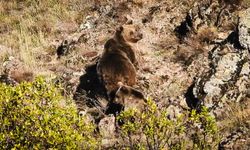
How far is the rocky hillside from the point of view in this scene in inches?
476

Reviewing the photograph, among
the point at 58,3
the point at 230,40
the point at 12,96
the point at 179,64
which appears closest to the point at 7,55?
the point at 58,3

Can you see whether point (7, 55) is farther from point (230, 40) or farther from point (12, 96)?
point (12, 96)

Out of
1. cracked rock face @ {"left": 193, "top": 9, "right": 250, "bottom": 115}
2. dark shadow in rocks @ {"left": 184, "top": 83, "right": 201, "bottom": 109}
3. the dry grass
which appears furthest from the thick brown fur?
the dry grass

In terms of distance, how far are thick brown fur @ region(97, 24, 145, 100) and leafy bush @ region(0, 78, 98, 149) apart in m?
4.75

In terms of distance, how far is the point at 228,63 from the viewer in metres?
12.6

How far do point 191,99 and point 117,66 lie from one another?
2330 mm

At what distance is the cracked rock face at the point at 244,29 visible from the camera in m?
12.9

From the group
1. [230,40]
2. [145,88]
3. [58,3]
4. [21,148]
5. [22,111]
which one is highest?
[58,3]

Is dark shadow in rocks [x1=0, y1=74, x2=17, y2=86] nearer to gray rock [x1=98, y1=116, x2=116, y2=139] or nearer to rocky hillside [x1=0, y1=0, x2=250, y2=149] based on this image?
rocky hillside [x1=0, y1=0, x2=250, y2=149]

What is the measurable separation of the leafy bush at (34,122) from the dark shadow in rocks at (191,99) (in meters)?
4.69

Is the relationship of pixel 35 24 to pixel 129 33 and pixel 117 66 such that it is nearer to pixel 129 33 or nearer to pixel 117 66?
pixel 129 33

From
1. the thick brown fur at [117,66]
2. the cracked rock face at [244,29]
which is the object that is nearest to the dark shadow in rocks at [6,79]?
the thick brown fur at [117,66]

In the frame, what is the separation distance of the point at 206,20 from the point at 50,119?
8883 mm

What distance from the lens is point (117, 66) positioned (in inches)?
538
